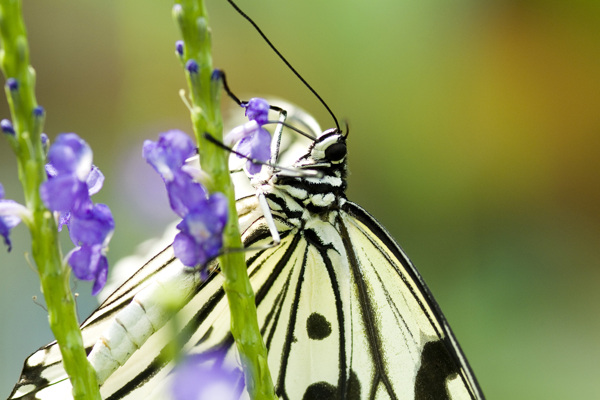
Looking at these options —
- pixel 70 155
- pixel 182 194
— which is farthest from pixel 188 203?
pixel 70 155

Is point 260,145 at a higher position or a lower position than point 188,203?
higher

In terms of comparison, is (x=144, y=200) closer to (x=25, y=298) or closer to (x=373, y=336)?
(x=25, y=298)

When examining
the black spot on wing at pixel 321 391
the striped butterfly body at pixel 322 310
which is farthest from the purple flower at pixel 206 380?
the black spot on wing at pixel 321 391

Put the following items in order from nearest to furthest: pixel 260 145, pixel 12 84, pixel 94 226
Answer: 1. pixel 12 84
2. pixel 94 226
3. pixel 260 145

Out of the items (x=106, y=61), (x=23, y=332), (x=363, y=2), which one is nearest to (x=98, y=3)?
(x=106, y=61)

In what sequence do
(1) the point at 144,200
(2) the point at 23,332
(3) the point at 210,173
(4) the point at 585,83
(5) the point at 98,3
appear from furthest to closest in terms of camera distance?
(4) the point at 585,83 → (5) the point at 98,3 → (1) the point at 144,200 → (2) the point at 23,332 → (3) the point at 210,173

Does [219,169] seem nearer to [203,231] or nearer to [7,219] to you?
[203,231]

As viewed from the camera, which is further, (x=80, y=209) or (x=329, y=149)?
(x=329, y=149)

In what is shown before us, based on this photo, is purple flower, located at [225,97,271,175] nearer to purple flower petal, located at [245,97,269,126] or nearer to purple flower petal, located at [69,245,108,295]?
purple flower petal, located at [245,97,269,126]
